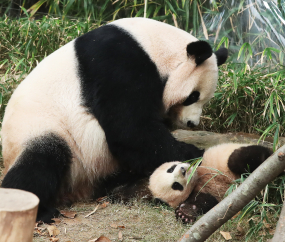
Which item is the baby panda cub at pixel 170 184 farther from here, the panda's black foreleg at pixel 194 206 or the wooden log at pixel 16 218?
the wooden log at pixel 16 218

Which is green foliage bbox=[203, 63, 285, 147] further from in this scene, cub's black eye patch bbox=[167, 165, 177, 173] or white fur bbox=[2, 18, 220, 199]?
cub's black eye patch bbox=[167, 165, 177, 173]

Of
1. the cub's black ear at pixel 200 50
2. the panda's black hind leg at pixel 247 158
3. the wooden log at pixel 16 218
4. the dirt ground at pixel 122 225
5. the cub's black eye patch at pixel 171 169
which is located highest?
the cub's black ear at pixel 200 50

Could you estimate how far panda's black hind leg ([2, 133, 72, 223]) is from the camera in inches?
128

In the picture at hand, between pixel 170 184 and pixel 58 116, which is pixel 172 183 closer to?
pixel 170 184

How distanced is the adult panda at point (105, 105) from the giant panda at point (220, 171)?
259mm

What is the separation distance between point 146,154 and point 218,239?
1.08 m

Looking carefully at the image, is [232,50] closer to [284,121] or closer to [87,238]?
[284,121]

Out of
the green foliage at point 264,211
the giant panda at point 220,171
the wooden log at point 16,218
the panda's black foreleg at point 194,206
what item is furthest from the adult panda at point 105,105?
the wooden log at point 16,218

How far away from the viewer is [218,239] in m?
2.79

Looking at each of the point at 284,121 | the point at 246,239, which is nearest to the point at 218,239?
the point at 246,239

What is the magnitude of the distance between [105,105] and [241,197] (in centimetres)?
177

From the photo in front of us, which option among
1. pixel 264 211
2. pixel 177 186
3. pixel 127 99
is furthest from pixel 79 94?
pixel 264 211

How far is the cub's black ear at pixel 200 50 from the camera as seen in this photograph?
3502 millimetres

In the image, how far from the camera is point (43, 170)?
3.33 metres
